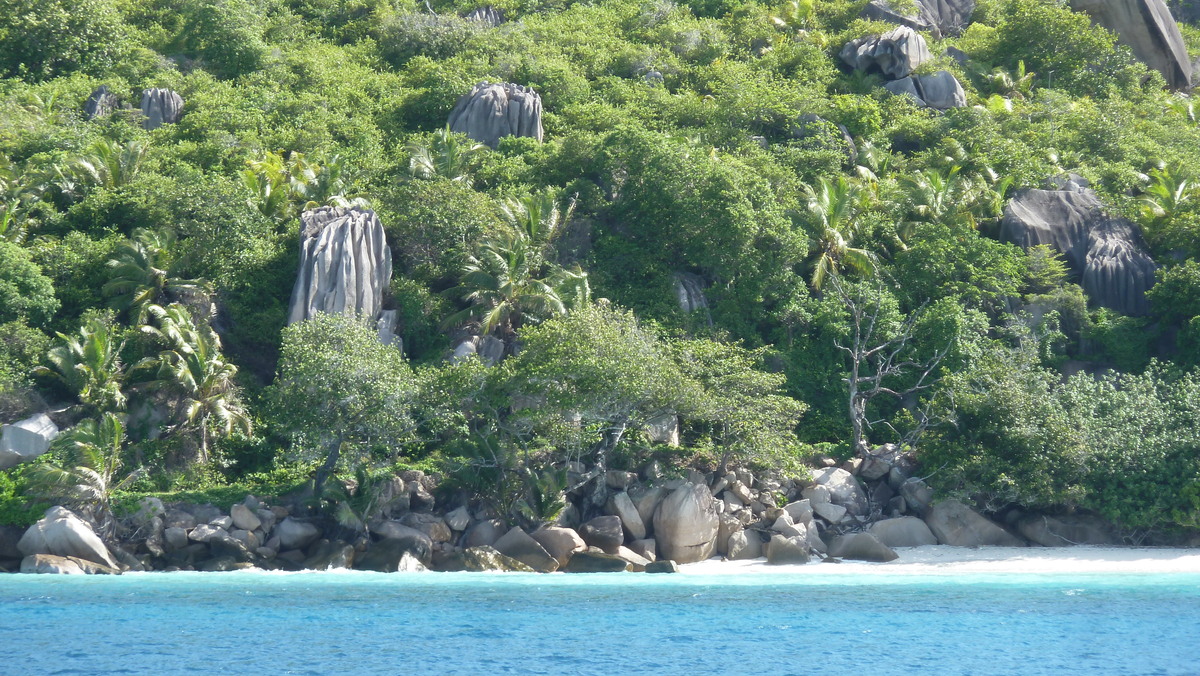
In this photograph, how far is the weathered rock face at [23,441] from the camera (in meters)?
23.5

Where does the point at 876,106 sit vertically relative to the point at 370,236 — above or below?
above

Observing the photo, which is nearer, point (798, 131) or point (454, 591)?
point (454, 591)

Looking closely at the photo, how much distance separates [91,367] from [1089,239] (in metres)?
27.8

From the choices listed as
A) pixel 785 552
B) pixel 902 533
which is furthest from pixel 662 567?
pixel 902 533

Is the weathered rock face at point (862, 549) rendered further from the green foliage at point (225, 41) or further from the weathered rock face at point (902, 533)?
the green foliage at point (225, 41)

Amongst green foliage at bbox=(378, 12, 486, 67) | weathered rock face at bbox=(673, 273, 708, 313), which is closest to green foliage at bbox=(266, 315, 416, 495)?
weathered rock face at bbox=(673, 273, 708, 313)

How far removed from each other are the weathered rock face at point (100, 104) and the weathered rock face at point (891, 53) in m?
29.7

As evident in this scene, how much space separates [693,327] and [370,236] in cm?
906

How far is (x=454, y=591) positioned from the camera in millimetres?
19891

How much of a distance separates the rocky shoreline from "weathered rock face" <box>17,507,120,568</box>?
0.8 inches

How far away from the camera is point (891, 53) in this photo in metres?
44.5

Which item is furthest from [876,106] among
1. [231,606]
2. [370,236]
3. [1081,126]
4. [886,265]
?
[231,606]

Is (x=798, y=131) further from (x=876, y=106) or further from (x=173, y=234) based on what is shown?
(x=173, y=234)

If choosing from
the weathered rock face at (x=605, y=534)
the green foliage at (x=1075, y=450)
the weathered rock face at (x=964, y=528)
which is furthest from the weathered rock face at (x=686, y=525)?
the green foliage at (x=1075, y=450)
